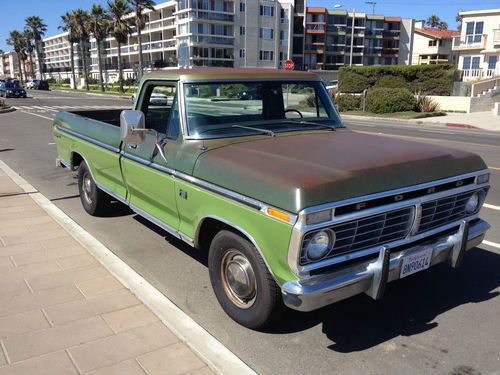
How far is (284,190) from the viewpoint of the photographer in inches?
121

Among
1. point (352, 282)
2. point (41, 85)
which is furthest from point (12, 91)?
point (352, 282)

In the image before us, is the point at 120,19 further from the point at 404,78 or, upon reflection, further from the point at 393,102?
the point at 393,102

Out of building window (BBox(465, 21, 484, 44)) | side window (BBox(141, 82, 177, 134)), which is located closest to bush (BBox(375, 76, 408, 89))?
building window (BBox(465, 21, 484, 44))

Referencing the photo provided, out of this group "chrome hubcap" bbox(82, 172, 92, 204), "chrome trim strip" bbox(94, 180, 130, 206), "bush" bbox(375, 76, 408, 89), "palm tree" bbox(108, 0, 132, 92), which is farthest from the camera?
"palm tree" bbox(108, 0, 132, 92)

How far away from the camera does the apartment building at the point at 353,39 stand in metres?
89.0

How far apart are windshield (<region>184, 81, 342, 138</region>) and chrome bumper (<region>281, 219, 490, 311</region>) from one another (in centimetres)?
170

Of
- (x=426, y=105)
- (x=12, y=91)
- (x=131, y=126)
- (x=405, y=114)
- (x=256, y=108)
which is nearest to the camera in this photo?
(x=131, y=126)

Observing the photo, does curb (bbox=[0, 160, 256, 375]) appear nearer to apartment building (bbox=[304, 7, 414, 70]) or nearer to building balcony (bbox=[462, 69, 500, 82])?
building balcony (bbox=[462, 69, 500, 82])

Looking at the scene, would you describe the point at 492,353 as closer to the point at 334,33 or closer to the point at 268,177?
the point at 268,177

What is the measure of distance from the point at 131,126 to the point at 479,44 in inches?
2019

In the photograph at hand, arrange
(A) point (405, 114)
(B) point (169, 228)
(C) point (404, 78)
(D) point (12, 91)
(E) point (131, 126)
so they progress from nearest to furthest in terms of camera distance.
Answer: (E) point (131, 126) < (B) point (169, 228) < (A) point (405, 114) < (C) point (404, 78) < (D) point (12, 91)

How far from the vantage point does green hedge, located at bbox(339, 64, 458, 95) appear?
3297 centimetres

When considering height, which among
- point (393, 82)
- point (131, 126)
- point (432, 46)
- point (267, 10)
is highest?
point (267, 10)

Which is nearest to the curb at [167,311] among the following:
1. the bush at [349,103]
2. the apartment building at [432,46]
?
the bush at [349,103]
